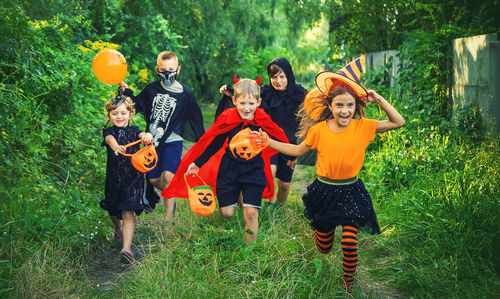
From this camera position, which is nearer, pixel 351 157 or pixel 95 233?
pixel 351 157

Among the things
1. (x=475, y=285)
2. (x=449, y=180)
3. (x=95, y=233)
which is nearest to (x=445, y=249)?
(x=475, y=285)

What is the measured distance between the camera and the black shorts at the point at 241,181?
5.03 m

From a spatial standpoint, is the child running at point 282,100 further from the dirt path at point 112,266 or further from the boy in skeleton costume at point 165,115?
the dirt path at point 112,266

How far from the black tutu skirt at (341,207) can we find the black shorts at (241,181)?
736mm

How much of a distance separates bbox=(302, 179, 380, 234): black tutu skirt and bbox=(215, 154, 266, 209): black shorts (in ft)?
2.42

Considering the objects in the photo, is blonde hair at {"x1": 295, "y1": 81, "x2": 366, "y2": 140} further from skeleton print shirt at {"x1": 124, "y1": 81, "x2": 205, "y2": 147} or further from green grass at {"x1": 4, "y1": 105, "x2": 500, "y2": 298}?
skeleton print shirt at {"x1": 124, "y1": 81, "x2": 205, "y2": 147}

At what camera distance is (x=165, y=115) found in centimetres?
623

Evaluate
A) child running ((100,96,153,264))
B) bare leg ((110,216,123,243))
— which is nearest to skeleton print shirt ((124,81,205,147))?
child running ((100,96,153,264))

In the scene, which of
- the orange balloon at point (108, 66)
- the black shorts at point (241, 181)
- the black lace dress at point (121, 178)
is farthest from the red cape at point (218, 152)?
the orange balloon at point (108, 66)

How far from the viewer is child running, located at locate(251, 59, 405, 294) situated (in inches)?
165

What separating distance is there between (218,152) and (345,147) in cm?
168

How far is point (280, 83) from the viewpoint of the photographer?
21.0 ft

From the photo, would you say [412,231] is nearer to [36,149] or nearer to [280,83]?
[280,83]

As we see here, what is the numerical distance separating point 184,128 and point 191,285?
305cm
